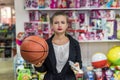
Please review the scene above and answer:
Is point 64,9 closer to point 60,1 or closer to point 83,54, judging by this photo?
point 60,1

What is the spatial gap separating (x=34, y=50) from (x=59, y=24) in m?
0.32

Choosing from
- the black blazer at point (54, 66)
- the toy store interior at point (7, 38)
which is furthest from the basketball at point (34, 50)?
the toy store interior at point (7, 38)

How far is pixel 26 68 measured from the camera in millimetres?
2947

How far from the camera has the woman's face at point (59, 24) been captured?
6.48 feet

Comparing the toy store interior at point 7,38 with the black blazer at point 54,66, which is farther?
the toy store interior at point 7,38

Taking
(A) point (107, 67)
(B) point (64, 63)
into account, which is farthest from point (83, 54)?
(B) point (64, 63)

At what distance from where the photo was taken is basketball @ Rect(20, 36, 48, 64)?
1.85 m

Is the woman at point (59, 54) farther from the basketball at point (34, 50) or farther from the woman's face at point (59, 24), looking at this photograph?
the basketball at point (34, 50)

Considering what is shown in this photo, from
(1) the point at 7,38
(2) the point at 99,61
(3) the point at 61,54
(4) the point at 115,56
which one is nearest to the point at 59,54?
(3) the point at 61,54

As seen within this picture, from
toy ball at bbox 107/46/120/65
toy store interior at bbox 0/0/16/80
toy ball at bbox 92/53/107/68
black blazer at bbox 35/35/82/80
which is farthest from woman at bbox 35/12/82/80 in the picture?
toy store interior at bbox 0/0/16/80

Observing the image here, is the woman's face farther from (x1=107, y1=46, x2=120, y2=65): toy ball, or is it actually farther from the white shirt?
(x1=107, y1=46, x2=120, y2=65): toy ball

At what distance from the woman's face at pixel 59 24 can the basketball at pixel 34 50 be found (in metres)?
0.17

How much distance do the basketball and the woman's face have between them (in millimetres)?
170

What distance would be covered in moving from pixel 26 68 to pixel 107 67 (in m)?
1.02
